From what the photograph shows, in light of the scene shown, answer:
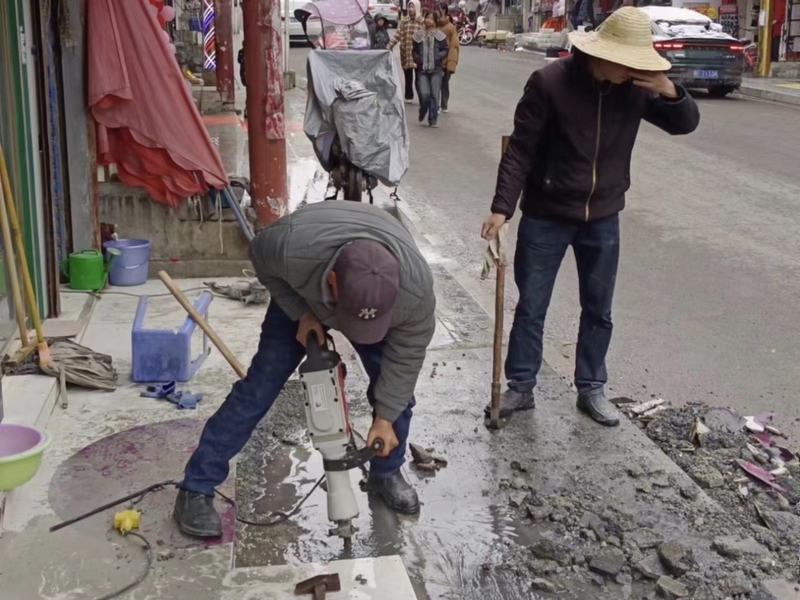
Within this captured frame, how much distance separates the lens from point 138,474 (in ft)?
14.4

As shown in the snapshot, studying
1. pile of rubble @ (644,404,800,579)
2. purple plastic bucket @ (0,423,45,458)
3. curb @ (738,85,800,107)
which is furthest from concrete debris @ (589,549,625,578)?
curb @ (738,85,800,107)

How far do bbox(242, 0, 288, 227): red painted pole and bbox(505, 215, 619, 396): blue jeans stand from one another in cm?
332

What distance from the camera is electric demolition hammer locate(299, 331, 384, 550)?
11.8 ft

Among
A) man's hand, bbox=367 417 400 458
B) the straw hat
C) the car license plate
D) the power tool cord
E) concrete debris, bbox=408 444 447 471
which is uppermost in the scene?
the straw hat

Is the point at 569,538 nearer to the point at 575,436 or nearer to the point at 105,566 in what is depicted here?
the point at 575,436

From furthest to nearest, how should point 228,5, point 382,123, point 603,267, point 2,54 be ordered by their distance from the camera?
point 228,5, point 382,123, point 2,54, point 603,267

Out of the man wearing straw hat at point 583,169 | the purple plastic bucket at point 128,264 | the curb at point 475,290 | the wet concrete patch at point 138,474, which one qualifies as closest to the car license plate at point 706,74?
the curb at point 475,290

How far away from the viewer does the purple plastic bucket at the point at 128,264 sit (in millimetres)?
7184

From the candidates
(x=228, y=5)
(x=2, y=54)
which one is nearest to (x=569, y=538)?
(x=2, y=54)

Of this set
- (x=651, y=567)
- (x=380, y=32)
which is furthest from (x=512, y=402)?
(x=380, y=32)

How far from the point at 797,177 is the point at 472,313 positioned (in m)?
6.75

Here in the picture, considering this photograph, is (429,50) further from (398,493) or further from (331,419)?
(331,419)

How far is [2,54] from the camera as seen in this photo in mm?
5609

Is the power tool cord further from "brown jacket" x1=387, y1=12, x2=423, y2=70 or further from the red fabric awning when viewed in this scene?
"brown jacket" x1=387, y1=12, x2=423, y2=70
